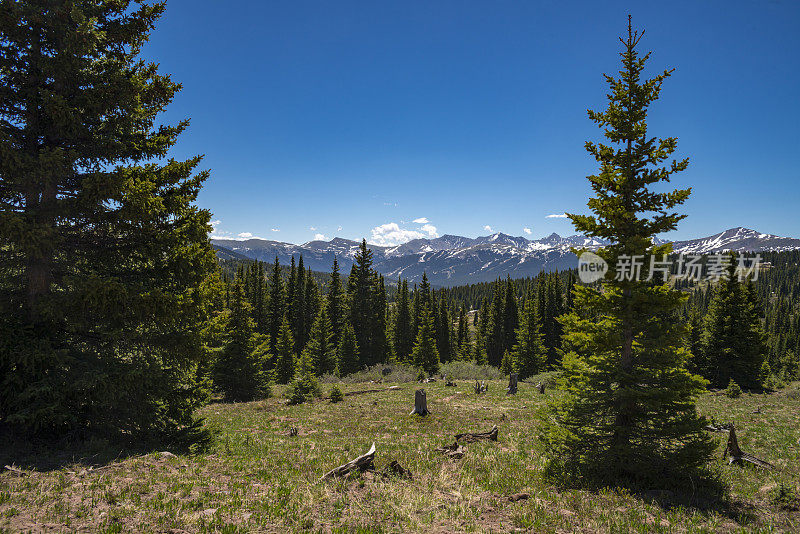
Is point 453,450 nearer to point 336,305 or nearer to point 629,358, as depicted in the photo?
point 629,358

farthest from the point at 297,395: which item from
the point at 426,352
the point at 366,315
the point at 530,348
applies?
the point at 530,348

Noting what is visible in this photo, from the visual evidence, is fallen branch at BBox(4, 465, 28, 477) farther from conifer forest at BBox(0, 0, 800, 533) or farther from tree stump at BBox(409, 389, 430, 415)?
tree stump at BBox(409, 389, 430, 415)

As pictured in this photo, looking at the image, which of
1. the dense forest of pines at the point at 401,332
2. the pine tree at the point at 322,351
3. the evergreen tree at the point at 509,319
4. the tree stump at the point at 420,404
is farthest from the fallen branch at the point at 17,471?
the evergreen tree at the point at 509,319

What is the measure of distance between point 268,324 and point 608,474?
59188 mm

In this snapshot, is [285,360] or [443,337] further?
[443,337]

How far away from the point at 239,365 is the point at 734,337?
4916cm

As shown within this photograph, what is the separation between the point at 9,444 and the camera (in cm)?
859

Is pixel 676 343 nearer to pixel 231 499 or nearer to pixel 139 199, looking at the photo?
pixel 231 499

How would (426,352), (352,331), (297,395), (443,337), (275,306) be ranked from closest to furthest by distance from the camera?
1. (297,395)
2. (352,331)
3. (426,352)
4. (275,306)
5. (443,337)

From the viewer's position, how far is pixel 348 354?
4584cm

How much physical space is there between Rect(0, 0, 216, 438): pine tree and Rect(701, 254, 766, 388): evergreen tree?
47445mm

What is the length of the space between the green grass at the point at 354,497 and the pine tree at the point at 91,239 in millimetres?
1865

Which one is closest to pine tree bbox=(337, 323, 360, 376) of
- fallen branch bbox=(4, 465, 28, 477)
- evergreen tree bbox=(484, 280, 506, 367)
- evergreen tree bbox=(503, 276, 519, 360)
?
evergreen tree bbox=(484, 280, 506, 367)

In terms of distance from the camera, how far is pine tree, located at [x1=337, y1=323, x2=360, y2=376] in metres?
45.5
